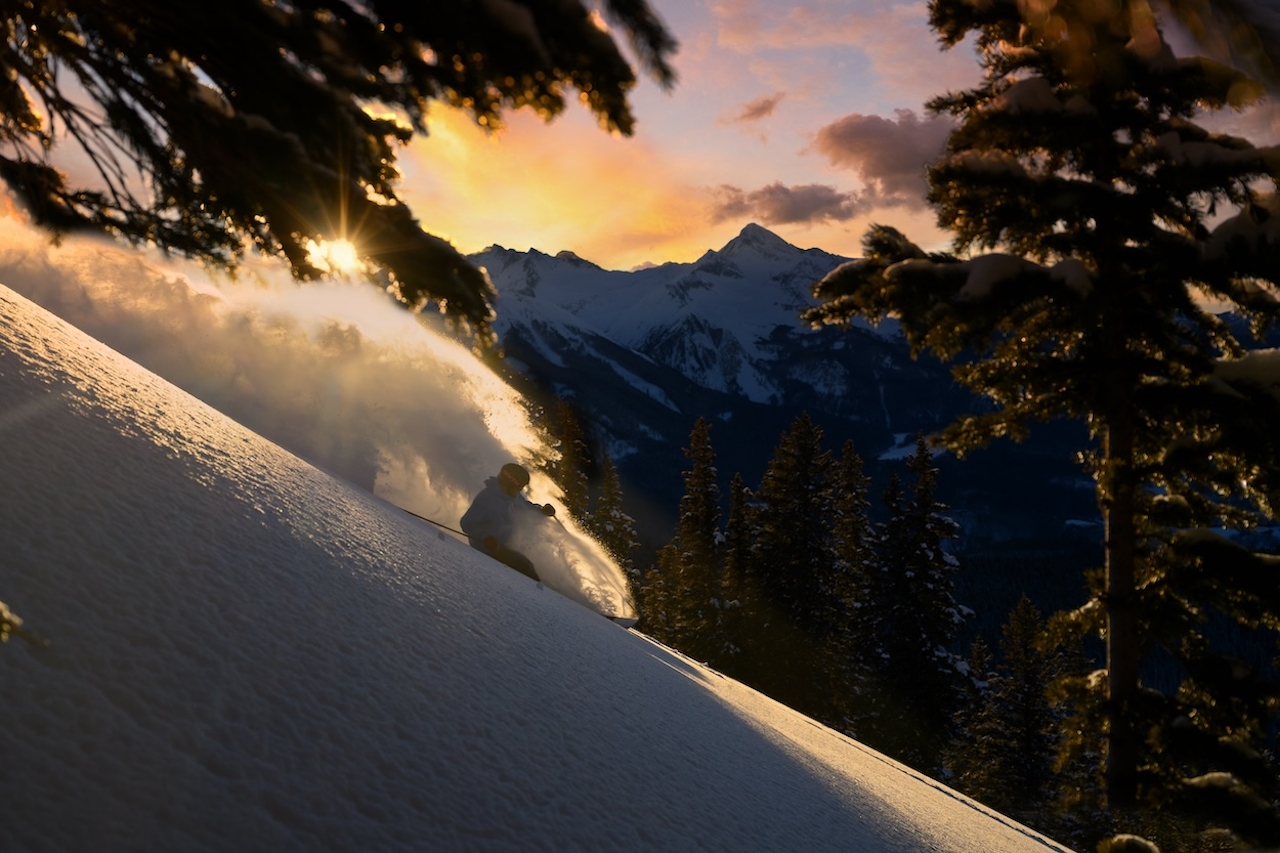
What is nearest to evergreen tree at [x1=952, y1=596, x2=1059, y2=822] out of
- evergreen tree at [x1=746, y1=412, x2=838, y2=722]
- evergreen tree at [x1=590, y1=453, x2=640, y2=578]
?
evergreen tree at [x1=746, y1=412, x2=838, y2=722]

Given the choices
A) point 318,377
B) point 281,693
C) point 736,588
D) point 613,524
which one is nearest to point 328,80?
point 281,693

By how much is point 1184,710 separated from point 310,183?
8964mm

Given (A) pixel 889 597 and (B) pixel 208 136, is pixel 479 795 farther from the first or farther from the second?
(A) pixel 889 597

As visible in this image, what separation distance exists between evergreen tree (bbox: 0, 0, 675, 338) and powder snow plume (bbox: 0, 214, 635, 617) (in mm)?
8062

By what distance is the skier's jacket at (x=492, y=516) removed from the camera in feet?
32.0

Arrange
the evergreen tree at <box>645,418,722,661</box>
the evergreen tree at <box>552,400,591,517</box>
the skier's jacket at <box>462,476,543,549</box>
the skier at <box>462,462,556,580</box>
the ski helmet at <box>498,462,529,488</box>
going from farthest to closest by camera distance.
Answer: the evergreen tree at <box>552,400,591,517</box>, the evergreen tree at <box>645,418,722,661</box>, the ski helmet at <box>498,462,529,488</box>, the skier's jacket at <box>462,476,543,549</box>, the skier at <box>462,462,556,580</box>

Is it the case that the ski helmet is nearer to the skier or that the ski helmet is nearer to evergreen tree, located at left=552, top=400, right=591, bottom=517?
the skier

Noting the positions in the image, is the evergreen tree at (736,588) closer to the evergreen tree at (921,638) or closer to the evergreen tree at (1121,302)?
the evergreen tree at (921,638)

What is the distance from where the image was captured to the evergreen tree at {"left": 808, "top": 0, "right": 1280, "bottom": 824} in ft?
20.3

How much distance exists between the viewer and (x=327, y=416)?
13016 millimetres

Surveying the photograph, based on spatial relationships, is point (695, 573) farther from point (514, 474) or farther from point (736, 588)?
point (514, 474)

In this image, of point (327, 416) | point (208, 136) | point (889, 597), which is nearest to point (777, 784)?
point (208, 136)

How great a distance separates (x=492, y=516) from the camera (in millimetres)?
9930

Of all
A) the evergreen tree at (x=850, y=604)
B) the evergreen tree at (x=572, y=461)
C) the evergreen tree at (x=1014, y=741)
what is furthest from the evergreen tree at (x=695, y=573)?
the evergreen tree at (x=1014, y=741)
